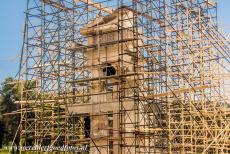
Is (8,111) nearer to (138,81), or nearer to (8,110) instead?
(8,110)

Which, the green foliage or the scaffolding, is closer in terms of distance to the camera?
the scaffolding

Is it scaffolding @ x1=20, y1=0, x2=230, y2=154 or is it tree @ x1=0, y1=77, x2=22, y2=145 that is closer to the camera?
scaffolding @ x1=20, y1=0, x2=230, y2=154

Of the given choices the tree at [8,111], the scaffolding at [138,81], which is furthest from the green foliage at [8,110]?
the scaffolding at [138,81]

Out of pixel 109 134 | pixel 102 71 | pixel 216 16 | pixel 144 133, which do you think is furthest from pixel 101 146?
pixel 216 16

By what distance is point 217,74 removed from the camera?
21719 mm

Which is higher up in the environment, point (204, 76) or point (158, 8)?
point (158, 8)

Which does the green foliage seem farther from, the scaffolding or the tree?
the scaffolding

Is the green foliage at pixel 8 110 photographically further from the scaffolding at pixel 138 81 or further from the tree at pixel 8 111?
the scaffolding at pixel 138 81

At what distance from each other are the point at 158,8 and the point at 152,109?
296 inches

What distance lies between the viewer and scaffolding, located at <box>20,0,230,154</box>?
19.1m

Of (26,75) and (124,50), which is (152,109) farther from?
(26,75)

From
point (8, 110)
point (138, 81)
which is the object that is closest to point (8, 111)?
point (8, 110)

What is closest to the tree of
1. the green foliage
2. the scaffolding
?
the green foliage

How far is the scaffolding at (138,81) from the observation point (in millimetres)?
19078
